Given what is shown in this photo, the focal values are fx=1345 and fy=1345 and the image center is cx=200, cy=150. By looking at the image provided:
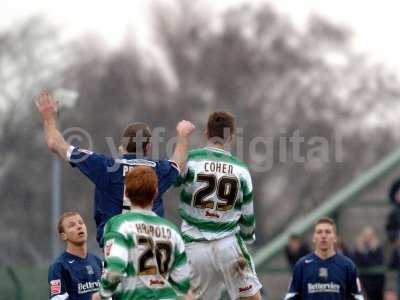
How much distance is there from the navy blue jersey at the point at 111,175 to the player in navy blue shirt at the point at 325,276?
2.74 meters

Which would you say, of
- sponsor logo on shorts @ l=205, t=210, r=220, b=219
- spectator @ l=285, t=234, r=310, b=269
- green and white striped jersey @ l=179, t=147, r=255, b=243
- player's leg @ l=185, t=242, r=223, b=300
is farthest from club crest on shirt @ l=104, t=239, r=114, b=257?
spectator @ l=285, t=234, r=310, b=269

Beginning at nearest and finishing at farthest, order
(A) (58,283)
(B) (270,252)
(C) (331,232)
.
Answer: (A) (58,283), (C) (331,232), (B) (270,252)

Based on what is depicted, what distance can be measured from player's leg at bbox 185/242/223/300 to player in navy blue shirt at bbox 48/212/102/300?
1085 mm

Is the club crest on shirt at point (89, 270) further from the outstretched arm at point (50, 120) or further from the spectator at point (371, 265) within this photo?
the spectator at point (371, 265)

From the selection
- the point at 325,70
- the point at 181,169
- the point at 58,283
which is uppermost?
the point at 325,70

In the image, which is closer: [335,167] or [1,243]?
[1,243]

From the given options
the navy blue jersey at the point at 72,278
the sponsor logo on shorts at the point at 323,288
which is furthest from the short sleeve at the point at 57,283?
the sponsor logo on shorts at the point at 323,288

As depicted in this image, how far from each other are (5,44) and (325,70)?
47.2 ft

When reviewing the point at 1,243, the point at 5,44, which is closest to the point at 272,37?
the point at 5,44

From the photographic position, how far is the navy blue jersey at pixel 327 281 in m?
15.4

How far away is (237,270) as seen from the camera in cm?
1448

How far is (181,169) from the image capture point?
1376 cm

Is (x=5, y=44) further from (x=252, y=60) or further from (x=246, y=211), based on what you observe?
(x=246, y=211)

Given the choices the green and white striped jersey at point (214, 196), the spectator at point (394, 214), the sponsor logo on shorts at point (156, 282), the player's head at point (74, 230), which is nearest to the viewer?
the sponsor logo on shorts at point (156, 282)
